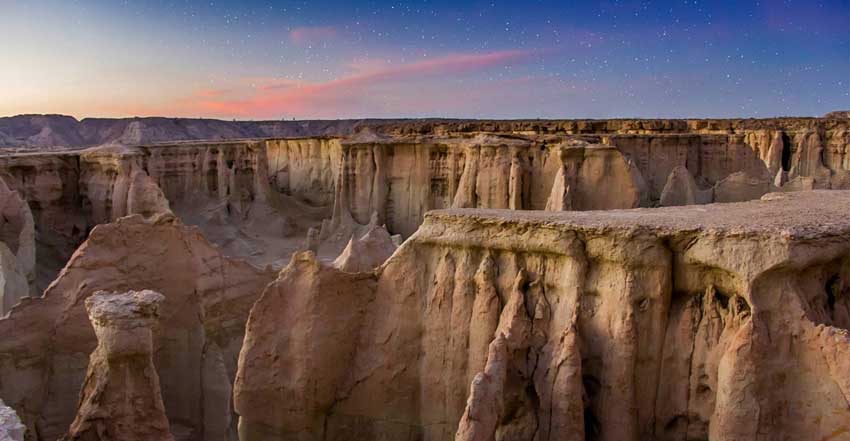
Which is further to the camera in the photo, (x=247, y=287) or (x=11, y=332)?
(x=247, y=287)

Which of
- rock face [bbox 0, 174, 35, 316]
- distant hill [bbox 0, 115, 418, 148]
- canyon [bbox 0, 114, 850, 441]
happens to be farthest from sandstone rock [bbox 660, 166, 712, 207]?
distant hill [bbox 0, 115, 418, 148]

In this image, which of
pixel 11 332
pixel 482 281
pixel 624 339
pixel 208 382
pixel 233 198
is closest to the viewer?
pixel 624 339

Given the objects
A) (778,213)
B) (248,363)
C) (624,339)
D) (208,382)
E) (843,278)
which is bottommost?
(208,382)

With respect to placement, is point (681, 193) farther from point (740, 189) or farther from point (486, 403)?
point (486, 403)

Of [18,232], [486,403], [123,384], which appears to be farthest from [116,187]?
[486,403]

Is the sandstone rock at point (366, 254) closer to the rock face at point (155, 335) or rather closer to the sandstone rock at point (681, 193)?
the rock face at point (155, 335)

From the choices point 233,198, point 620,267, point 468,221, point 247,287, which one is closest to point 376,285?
point 468,221

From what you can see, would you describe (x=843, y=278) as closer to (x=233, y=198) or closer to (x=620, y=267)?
(x=620, y=267)
